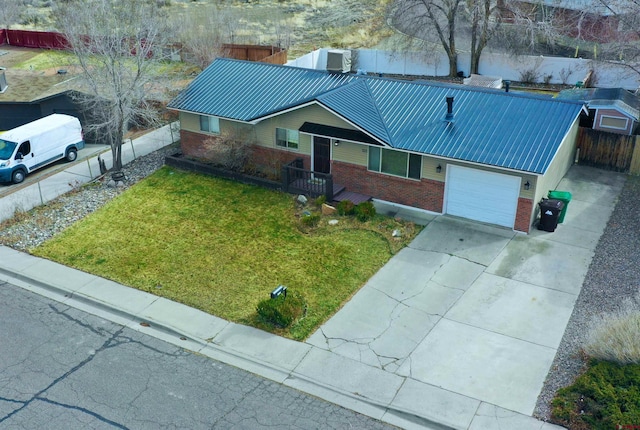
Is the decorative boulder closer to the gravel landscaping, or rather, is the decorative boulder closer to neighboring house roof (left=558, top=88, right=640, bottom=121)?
the gravel landscaping

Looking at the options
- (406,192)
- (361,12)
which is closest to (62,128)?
(406,192)

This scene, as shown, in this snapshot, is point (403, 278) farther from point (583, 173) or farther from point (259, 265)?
point (583, 173)

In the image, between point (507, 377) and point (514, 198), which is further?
point (514, 198)

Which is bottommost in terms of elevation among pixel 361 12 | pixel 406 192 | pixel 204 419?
pixel 204 419

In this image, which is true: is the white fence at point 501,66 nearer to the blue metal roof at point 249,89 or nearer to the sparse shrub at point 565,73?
the sparse shrub at point 565,73

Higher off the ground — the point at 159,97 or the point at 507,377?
the point at 159,97

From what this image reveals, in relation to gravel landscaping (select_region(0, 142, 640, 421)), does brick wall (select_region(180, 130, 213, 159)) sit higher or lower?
higher

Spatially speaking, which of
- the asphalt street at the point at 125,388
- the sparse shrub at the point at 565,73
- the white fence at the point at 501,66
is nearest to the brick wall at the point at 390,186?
the asphalt street at the point at 125,388

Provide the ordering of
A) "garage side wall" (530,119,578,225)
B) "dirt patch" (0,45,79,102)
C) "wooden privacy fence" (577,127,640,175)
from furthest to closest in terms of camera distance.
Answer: "dirt patch" (0,45,79,102) → "wooden privacy fence" (577,127,640,175) → "garage side wall" (530,119,578,225)

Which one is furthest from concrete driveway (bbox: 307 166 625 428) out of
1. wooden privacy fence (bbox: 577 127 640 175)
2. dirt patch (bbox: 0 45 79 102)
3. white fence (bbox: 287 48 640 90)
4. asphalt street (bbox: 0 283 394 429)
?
dirt patch (bbox: 0 45 79 102)
